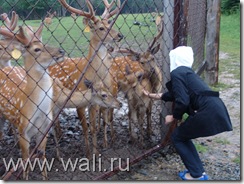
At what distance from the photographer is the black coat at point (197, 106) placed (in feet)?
11.2

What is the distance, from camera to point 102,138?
16.0ft

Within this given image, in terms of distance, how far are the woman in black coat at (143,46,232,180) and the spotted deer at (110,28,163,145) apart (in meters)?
0.90

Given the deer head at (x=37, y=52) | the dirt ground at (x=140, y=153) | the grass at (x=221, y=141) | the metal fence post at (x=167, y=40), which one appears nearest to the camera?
the deer head at (x=37, y=52)

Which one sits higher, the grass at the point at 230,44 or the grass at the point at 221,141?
the grass at the point at 221,141

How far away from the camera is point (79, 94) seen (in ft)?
13.4

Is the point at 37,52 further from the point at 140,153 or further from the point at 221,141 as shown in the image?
the point at 221,141

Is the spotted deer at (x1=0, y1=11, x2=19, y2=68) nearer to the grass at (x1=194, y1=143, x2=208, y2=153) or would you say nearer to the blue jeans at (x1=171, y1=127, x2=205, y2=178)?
the blue jeans at (x1=171, y1=127, x2=205, y2=178)

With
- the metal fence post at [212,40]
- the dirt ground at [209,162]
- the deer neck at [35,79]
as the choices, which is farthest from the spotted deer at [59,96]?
the metal fence post at [212,40]

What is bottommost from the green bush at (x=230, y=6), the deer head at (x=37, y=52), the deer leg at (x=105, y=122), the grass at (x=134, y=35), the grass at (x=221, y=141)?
the green bush at (x=230, y=6)

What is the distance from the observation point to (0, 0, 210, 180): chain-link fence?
352cm

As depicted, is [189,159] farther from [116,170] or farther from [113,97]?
[113,97]

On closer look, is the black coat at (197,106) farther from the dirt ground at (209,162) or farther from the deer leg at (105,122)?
the deer leg at (105,122)

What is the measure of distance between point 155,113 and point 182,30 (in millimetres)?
1772

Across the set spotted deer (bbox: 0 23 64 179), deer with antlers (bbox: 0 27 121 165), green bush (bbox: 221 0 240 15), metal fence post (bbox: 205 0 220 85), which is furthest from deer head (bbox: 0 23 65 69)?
green bush (bbox: 221 0 240 15)
